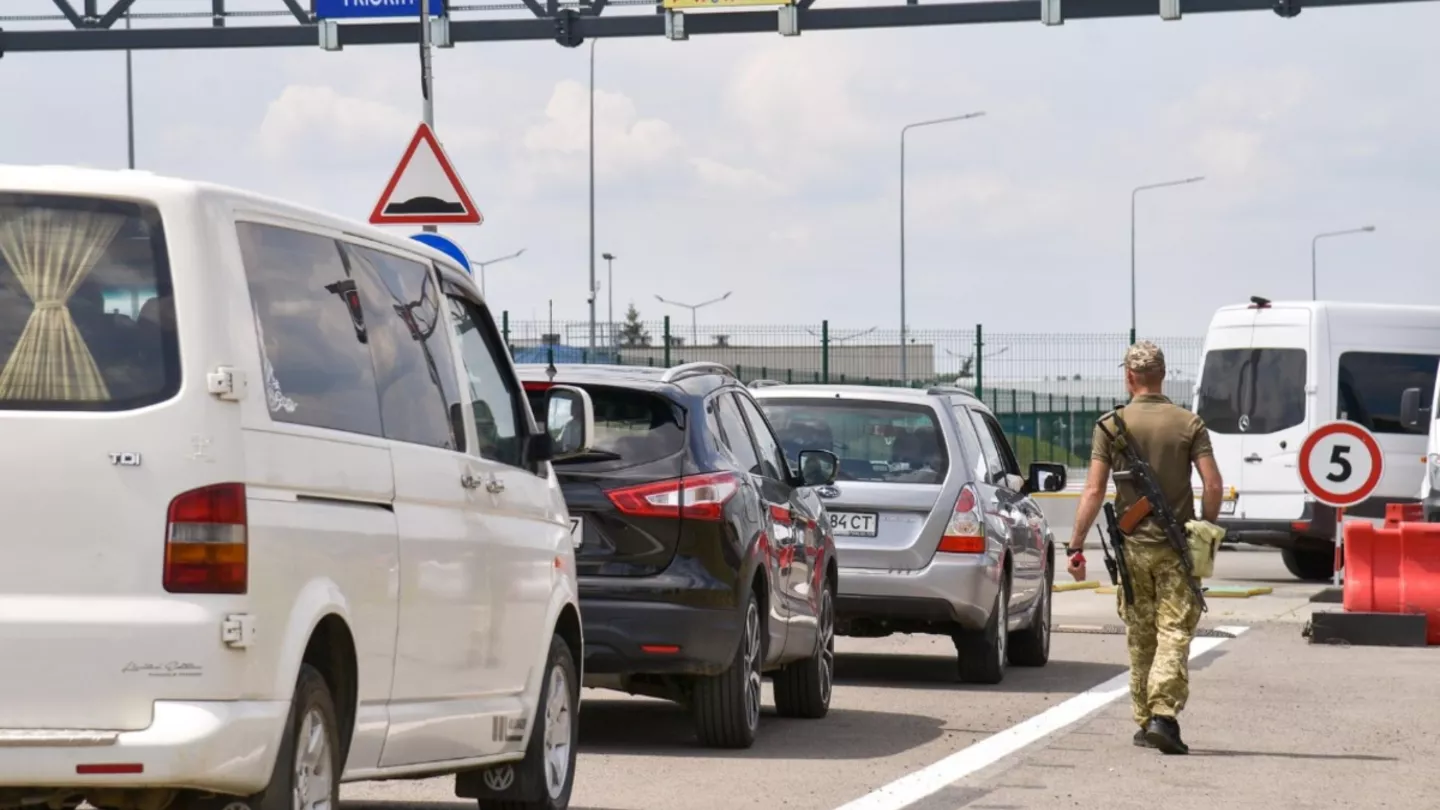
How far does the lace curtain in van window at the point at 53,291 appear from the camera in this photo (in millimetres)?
6090

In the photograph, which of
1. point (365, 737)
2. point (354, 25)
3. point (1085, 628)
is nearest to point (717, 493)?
point (365, 737)

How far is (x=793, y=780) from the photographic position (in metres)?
10.4

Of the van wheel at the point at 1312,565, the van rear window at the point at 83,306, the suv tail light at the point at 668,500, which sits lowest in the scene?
the van wheel at the point at 1312,565

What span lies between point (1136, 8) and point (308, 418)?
23.8 meters

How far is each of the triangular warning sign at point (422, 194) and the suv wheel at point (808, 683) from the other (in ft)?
12.4

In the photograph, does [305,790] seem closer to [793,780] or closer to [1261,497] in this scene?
[793,780]

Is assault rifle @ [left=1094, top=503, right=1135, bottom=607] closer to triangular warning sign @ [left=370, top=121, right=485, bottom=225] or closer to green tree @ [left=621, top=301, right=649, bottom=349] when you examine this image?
triangular warning sign @ [left=370, top=121, right=485, bottom=225]

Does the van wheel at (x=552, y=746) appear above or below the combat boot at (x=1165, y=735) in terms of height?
above

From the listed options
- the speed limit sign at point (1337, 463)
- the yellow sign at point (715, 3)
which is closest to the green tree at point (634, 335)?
the yellow sign at point (715, 3)

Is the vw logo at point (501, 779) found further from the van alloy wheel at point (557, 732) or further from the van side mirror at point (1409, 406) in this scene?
the van side mirror at point (1409, 406)

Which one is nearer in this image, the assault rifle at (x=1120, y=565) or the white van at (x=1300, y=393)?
the assault rifle at (x=1120, y=565)

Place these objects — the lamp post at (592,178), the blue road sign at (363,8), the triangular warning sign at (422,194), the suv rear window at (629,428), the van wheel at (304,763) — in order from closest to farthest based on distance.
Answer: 1. the van wheel at (304,763)
2. the suv rear window at (629,428)
3. the triangular warning sign at (422,194)
4. the blue road sign at (363,8)
5. the lamp post at (592,178)

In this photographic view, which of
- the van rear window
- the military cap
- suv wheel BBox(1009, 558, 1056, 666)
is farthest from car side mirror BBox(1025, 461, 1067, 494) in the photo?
the van rear window

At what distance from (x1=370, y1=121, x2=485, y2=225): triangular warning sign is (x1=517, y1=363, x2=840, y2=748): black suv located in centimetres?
406
